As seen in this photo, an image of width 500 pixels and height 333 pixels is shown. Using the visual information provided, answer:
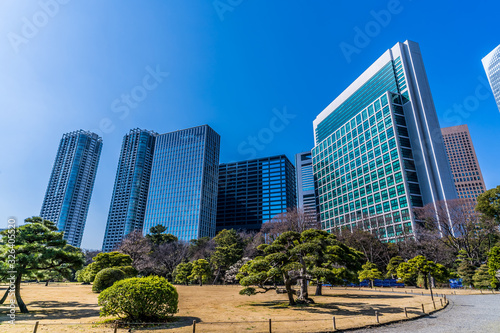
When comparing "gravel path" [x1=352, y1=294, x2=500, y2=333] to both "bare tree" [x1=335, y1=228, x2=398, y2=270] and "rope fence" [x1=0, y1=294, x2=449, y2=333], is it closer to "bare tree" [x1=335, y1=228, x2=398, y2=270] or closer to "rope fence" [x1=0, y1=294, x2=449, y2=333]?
"rope fence" [x1=0, y1=294, x2=449, y2=333]

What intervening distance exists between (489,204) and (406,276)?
15.8 m

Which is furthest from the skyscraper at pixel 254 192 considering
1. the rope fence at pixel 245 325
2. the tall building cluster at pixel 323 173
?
the rope fence at pixel 245 325

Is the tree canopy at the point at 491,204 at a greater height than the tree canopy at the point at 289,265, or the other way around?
the tree canopy at the point at 491,204

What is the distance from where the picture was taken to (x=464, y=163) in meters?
137

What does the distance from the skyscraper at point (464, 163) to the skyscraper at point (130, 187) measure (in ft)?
555

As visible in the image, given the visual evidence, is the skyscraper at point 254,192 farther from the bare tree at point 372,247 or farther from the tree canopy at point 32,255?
the tree canopy at point 32,255

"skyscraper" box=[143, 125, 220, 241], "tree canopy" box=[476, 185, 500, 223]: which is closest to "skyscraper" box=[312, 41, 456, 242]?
"tree canopy" box=[476, 185, 500, 223]

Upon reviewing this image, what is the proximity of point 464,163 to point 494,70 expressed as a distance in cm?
4748

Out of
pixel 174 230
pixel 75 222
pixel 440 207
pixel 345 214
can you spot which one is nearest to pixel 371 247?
pixel 440 207

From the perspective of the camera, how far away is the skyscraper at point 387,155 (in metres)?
64.3

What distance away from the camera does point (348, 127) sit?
89500 mm

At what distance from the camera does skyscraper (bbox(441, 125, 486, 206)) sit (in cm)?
13200

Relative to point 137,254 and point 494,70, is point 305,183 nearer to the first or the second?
Result: point 137,254

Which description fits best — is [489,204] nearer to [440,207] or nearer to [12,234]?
[440,207]
